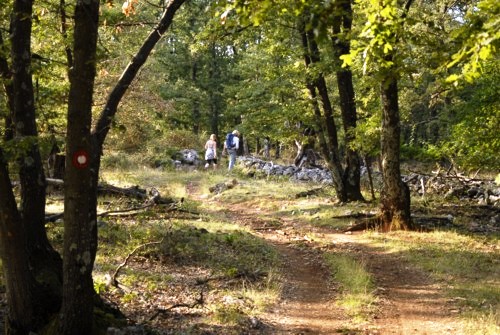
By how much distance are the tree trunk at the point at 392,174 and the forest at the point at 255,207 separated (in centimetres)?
4

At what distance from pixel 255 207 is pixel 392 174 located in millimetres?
5645

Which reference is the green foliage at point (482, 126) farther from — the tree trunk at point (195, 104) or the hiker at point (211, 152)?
the tree trunk at point (195, 104)

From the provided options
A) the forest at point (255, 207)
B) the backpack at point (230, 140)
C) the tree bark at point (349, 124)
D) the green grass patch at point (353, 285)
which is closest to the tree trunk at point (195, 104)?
the backpack at point (230, 140)

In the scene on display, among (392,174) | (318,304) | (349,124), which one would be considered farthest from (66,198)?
(349,124)

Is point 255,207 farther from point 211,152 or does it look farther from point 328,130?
point 211,152

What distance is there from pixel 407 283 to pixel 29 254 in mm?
5792

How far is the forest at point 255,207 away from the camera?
4.49 metres

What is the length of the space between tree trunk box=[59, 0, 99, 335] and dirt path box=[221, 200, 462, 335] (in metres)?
2.48

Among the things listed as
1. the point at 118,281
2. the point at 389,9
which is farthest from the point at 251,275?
the point at 389,9

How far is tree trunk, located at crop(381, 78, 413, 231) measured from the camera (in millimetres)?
11375

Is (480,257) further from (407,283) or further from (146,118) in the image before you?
(146,118)

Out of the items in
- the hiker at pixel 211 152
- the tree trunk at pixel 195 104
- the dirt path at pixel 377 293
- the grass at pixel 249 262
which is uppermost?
the tree trunk at pixel 195 104

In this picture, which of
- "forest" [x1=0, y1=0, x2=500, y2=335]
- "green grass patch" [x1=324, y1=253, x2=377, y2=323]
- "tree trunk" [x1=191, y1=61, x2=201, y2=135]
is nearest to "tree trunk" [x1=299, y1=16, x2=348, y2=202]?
"forest" [x1=0, y1=0, x2=500, y2=335]

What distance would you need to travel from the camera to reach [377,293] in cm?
739
